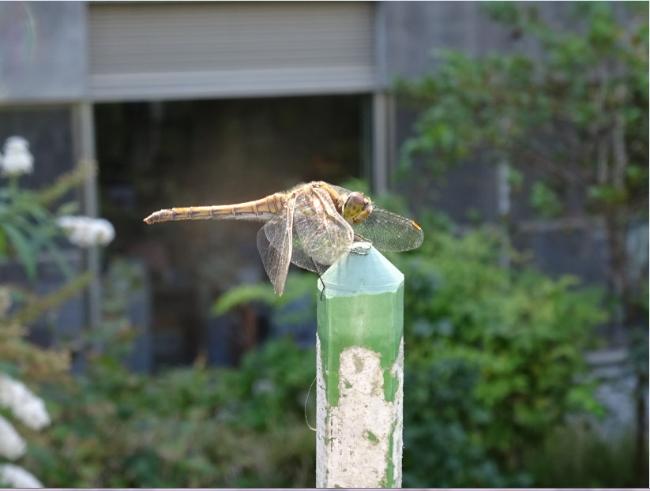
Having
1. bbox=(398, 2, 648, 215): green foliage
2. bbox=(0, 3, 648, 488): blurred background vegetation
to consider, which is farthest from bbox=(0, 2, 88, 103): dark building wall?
bbox=(398, 2, 648, 215): green foliage

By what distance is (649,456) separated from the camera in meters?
3.48

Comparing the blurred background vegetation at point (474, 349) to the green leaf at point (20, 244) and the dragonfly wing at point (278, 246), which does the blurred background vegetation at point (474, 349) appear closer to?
the green leaf at point (20, 244)

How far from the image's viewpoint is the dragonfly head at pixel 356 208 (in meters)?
1.20

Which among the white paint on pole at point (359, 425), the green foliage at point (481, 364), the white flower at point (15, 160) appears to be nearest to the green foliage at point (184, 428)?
the green foliage at point (481, 364)

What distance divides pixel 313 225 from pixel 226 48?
3.57m

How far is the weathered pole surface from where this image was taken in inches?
31.5

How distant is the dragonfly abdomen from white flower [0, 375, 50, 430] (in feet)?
4.91

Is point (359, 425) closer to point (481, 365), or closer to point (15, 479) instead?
point (15, 479)

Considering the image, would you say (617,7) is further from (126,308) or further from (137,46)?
(126,308)

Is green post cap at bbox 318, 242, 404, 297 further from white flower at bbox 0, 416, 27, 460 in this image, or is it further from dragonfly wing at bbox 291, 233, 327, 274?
white flower at bbox 0, 416, 27, 460

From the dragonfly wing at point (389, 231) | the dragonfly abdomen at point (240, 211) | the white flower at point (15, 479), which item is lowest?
the white flower at point (15, 479)

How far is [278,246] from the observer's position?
1158 millimetres

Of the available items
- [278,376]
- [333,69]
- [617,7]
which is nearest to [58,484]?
[278,376]

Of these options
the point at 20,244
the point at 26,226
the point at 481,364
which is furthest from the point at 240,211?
the point at 481,364
